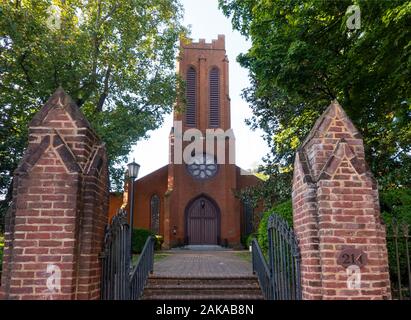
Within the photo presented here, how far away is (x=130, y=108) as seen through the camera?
57.8ft

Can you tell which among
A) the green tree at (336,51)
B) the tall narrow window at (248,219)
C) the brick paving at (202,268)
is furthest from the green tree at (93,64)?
the tall narrow window at (248,219)

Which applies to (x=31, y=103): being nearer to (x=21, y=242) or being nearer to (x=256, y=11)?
(x=256, y=11)

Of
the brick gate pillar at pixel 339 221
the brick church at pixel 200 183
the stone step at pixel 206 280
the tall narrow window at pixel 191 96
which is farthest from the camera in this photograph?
the tall narrow window at pixel 191 96

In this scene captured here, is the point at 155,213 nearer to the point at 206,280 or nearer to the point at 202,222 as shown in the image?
the point at 202,222

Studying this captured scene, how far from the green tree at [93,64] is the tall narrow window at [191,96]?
27.4ft

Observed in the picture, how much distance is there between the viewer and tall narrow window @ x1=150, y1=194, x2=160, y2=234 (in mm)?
26641

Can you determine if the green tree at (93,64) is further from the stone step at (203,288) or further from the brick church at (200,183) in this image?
the stone step at (203,288)

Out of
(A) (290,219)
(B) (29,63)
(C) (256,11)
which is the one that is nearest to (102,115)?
(B) (29,63)

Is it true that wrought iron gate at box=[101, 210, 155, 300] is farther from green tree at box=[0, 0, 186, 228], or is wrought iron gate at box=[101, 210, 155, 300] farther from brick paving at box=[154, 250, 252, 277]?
green tree at box=[0, 0, 186, 228]

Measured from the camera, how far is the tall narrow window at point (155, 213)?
87.4 feet

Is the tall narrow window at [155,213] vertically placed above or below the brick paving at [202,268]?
above

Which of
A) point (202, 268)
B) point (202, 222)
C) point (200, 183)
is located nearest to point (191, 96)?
point (200, 183)

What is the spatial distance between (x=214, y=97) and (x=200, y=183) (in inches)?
275

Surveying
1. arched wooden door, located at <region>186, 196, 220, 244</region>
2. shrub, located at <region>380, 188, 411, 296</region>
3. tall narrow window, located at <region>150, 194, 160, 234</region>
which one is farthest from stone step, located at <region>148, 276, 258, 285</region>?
tall narrow window, located at <region>150, 194, 160, 234</region>
